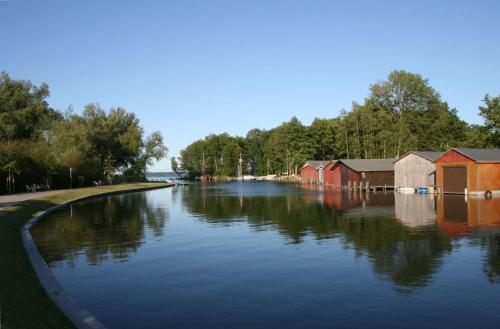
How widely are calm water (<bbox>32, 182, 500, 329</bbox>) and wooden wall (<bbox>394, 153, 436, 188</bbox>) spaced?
1101 inches

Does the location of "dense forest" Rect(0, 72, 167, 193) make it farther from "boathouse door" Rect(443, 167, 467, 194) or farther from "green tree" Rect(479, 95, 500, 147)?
"green tree" Rect(479, 95, 500, 147)

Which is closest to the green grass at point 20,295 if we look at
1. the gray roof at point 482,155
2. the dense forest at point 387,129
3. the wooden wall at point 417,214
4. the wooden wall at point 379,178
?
the wooden wall at point 417,214

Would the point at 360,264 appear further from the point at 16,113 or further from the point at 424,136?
the point at 424,136

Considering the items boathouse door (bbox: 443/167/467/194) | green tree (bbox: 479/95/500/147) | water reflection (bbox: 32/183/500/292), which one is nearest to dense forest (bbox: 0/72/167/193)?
water reflection (bbox: 32/183/500/292)

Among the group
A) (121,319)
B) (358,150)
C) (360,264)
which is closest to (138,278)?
(121,319)

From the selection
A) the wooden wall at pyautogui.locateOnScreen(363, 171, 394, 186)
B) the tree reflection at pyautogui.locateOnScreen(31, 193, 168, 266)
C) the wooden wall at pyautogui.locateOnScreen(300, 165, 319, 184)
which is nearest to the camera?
the tree reflection at pyautogui.locateOnScreen(31, 193, 168, 266)

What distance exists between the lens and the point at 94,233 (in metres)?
28.9

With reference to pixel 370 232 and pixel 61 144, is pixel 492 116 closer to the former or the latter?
pixel 370 232

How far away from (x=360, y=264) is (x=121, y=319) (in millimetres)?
9972

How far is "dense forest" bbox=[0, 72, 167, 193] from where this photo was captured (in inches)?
2509

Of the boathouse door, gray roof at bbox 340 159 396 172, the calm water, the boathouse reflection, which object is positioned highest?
gray roof at bbox 340 159 396 172

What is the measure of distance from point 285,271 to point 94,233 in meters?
15.6

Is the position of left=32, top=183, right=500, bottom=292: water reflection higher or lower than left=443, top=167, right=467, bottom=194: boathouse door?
lower

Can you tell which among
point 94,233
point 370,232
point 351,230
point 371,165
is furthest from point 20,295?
point 371,165
